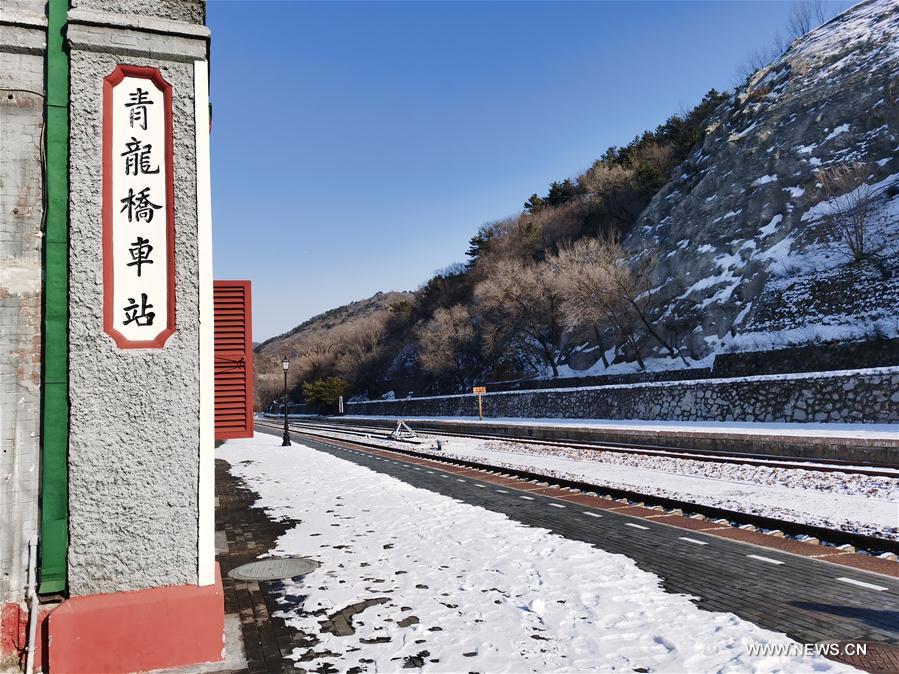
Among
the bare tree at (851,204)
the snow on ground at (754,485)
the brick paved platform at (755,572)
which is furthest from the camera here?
the bare tree at (851,204)

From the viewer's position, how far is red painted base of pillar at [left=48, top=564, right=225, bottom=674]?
3.77m

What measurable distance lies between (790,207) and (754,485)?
32503 mm

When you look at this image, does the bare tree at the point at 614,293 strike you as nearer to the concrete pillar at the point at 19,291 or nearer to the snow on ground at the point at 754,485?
the snow on ground at the point at 754,485

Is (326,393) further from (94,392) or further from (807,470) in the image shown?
(94,392)

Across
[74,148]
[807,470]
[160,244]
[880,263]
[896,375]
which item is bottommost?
[807,470]

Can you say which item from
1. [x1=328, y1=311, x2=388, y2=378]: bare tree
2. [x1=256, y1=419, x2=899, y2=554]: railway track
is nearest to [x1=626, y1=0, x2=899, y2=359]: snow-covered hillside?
[x1=256, y1=419, x2=899, y2=554]: railway track

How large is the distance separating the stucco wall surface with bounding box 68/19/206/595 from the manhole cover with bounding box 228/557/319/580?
7.47 ft

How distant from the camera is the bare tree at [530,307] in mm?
48750

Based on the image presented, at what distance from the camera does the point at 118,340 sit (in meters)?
4.05

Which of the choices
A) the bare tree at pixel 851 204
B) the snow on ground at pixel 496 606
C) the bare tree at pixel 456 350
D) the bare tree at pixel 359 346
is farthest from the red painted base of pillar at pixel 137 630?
the bare tree at pixel 359 346

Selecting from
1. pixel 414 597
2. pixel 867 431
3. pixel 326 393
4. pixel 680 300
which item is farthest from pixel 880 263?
pixel 326 393

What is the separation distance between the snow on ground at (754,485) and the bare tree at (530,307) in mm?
30449

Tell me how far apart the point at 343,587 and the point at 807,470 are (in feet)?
37.1

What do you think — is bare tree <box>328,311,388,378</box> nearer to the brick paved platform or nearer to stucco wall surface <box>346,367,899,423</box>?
stucco wall surface <box>346,367,899,423</box>
